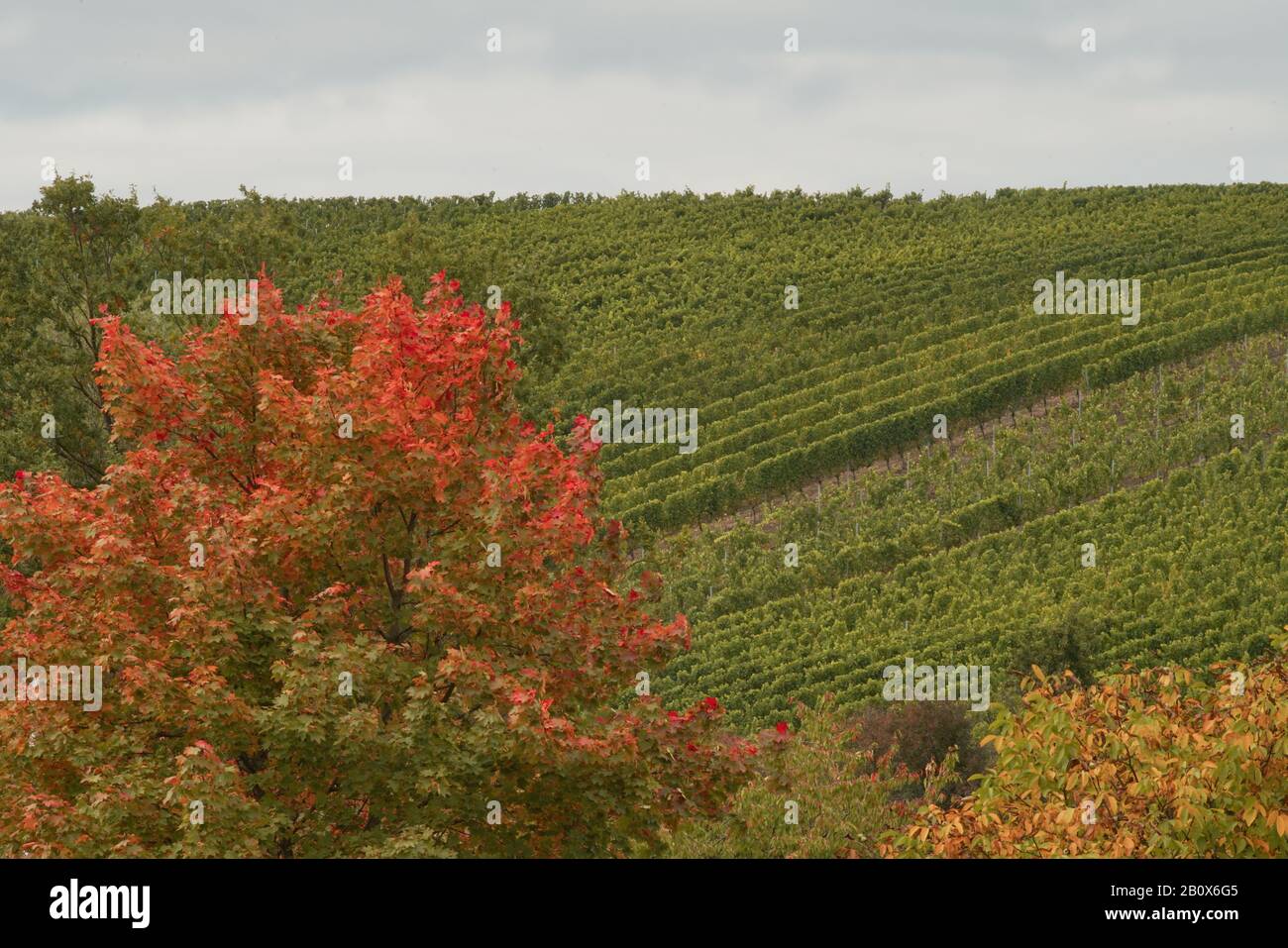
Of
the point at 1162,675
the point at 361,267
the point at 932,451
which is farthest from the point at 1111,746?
the point at 361,267

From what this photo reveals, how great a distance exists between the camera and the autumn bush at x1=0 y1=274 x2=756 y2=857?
12789 mm

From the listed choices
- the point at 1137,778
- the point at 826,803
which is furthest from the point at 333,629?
the point at 826,803

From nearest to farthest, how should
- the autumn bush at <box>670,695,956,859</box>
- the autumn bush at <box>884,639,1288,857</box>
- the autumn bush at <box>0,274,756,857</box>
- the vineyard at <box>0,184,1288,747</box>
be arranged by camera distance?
1. the autumn bush at <box>884,639,1288,857</box>
2. the autumn bush at <box>0,274,756,857</box>
3. the autumn bush at <box>670,695,956,859</box>
4. the vineyard at <box>0,184,1288,747</box>

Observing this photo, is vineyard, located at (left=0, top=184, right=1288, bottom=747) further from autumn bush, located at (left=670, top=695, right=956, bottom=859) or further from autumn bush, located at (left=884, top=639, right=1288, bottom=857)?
autumn bush, located at (left=884, top=639, right=1288, bottom=857)

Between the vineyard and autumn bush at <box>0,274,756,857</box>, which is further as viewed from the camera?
the vineyard

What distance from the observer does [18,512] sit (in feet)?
47.2

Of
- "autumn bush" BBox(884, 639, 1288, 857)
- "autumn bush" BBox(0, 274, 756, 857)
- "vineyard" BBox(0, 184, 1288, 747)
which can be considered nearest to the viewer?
"autumn bush" BBox(884, 639, 1288, 857)

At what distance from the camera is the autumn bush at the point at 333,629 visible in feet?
42.0

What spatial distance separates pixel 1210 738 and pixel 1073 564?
30.4 metres

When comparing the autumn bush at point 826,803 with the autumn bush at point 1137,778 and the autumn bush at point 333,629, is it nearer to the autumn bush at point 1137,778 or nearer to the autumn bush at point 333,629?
the autumn bush at point 333,629

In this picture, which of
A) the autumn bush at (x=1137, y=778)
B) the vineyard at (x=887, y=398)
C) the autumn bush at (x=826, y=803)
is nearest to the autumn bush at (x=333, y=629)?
the autumn bush at (x=1137, y=778)

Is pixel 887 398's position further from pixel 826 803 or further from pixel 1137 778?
pixel 1137 778

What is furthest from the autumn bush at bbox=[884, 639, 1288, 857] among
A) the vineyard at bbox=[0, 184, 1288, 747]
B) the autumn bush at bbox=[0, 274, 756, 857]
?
the vineyard at bbox=[0, 184, 1288, 747]
